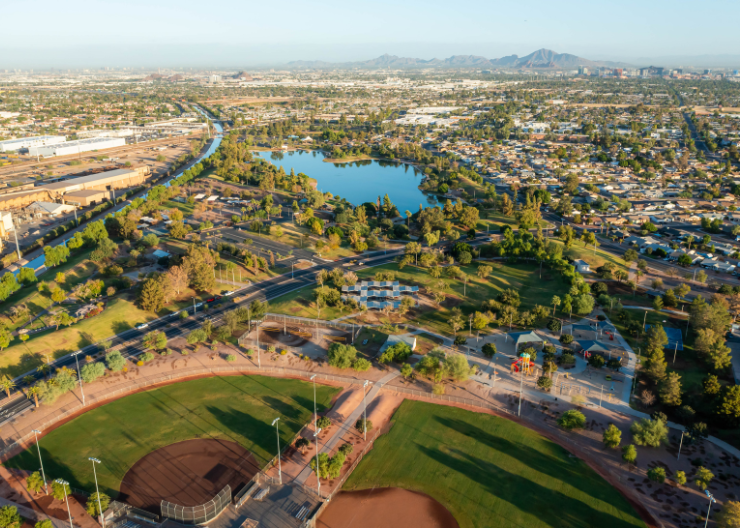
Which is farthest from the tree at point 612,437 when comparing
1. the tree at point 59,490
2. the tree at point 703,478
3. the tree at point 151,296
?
the tree at point 151,296

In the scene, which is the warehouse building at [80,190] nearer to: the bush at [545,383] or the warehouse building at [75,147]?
the warehouse building at [75,147]

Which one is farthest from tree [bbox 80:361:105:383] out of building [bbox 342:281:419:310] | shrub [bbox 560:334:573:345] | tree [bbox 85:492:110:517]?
shrub [bbox 560:334:573:345]

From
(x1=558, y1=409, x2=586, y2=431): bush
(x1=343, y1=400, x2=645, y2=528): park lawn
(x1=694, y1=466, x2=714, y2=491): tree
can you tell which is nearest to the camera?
(x1=343, y1=400, x2=645, y2=528): park lawn

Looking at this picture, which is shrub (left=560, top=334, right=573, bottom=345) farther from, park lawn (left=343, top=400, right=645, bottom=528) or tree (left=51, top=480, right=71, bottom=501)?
tree (left=51, top=480, right=71, bottom=501)

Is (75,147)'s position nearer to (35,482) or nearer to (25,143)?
(25,143)

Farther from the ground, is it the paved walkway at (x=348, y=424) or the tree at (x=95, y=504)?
the tree at (x=95, y=504)

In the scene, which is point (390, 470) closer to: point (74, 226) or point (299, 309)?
point (299, 309)
